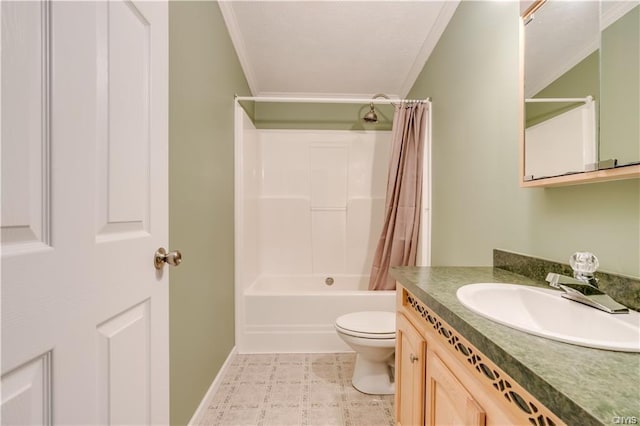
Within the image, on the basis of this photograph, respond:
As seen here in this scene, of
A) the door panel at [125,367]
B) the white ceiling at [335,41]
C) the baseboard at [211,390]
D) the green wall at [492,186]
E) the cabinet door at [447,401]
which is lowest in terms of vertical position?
the baseboard at [211,390]

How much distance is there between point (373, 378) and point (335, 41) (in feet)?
7.75

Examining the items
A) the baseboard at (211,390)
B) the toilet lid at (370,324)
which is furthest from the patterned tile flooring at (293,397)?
the toilet lid at (370,324)

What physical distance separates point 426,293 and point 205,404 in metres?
1.43

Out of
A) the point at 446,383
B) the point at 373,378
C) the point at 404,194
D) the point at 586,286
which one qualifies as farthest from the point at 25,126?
the point at 404,194

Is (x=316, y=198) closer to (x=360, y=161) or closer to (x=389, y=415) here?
(x=360, y=161)

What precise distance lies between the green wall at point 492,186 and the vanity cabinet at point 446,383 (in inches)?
21.0

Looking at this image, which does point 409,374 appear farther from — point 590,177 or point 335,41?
point 335,41

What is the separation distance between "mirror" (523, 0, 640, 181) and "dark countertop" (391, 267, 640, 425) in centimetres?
57

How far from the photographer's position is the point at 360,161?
3182 millimetres

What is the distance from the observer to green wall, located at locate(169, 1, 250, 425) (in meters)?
1.23

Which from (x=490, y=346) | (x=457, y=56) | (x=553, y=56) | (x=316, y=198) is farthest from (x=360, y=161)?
(x=490, y=346)

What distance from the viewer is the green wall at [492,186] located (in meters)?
0.85

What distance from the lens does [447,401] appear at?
2.57ft

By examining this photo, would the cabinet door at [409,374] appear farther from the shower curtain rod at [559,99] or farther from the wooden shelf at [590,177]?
the shower curtain rod at [559,99]
